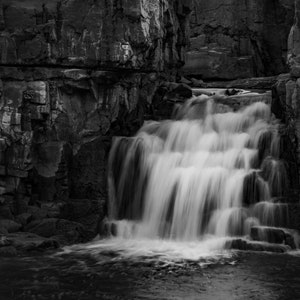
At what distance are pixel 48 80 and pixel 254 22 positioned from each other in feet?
70.2

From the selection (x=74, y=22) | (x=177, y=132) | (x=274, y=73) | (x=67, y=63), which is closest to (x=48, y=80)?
(x=67, y=63)

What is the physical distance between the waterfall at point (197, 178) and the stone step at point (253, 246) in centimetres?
64

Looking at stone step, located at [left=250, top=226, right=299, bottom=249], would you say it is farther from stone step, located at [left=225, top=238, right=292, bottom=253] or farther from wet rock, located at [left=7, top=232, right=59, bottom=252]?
wet rock, located at [left=7, top=232, right=59, bottom=252]

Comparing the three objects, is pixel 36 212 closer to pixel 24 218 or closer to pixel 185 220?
pixel 24 218

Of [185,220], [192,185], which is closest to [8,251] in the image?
[185,220]

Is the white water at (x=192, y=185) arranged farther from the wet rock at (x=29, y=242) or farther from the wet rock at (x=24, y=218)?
the wet rock at (x=24, y=218)

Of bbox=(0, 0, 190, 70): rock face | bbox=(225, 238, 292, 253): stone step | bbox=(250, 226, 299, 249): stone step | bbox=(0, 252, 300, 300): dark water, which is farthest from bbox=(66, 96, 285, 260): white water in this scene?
bbox=(0, 0, 190, 70): rock face

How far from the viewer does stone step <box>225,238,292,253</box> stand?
14.8 metres

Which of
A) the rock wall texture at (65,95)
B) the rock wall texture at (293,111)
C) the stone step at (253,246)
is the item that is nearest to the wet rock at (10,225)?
the rock wall texture at (65,95)

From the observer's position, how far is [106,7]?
18.8 m

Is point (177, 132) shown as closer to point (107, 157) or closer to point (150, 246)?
point (107, 157)

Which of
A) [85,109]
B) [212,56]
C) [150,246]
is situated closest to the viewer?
[150,246]

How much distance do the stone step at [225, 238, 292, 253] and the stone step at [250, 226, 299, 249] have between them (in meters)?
0.22

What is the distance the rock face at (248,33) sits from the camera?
1384 inches
